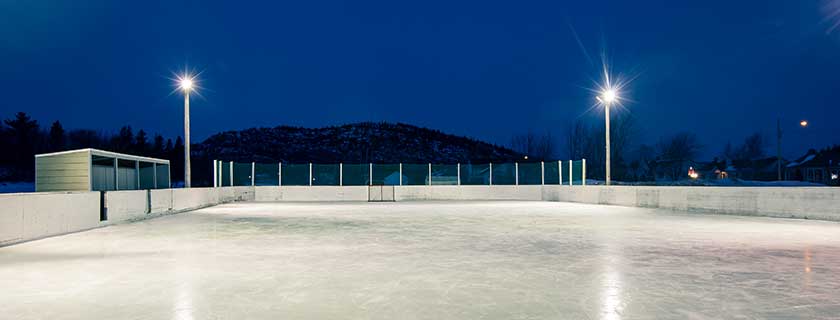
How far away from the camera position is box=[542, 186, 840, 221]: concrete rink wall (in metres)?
17.8

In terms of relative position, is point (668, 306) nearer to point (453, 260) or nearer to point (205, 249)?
point (453, 260)

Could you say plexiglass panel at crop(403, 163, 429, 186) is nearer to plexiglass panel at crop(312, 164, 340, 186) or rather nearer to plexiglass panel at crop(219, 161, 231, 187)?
plexiglass panel at crop(312, 164, 340, 186)

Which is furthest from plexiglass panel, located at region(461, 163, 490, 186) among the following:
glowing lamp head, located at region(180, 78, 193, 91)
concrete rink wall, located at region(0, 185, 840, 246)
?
glowing lamp head, located at region(180, 78, 193, 91)

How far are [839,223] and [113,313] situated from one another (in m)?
18.8

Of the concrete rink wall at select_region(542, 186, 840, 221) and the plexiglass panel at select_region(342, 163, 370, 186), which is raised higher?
the plexiglass panel at select_region(342, 163, 370, 186)

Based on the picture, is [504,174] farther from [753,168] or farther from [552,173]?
[753,168]

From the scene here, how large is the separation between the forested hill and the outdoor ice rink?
340 feet

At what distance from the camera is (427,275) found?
301 inches

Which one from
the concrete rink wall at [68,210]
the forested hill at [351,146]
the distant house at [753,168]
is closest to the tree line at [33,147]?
the forested hill at [351,146]

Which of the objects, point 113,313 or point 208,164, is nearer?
point 113,313

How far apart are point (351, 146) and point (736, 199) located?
11705cm

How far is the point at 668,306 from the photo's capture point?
5734 mm

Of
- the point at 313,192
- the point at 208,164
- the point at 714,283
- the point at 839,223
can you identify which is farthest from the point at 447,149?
the point at 714,283

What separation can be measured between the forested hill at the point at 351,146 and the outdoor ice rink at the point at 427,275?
340 feet
